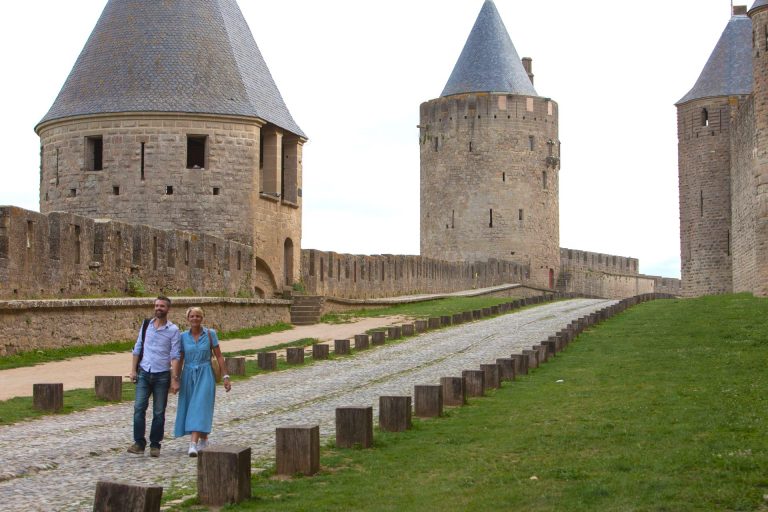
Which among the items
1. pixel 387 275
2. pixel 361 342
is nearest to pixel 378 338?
pixel 361 342

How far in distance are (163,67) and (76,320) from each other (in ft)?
44.1

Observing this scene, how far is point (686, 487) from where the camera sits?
7016 millimetres

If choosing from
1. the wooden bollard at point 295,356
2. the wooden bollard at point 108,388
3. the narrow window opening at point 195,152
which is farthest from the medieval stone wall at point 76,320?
the narrow window opening at point 195,152

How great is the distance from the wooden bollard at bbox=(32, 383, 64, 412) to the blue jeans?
9.97ft

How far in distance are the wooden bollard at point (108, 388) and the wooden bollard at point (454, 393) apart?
4197mm

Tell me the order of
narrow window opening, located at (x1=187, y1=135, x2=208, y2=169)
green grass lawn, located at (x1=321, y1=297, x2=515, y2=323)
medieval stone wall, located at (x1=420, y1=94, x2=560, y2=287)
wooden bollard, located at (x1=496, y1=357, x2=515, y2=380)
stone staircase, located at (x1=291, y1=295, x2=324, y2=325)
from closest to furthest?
wooden bollard, located at (x1=496, y1=357, x2=515, y2=380) → stone staircase, located at (x1=291, y1=295, x2=324, y2=325) → green grass lawn, located at (x1=321, y1=297, x2=515, y2=323) → narrow window opening, located at (x1=187, y1=135, x2=208, y2=169) → medieval stone wall, located at (x1=420, y1=94, x2=560, y2=287)

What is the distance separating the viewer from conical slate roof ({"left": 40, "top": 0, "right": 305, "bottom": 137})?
104 ft

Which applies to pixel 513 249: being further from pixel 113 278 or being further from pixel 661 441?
pixel 661 441

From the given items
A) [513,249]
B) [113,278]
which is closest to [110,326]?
[113,278]

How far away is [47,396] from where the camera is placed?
12.6 metres

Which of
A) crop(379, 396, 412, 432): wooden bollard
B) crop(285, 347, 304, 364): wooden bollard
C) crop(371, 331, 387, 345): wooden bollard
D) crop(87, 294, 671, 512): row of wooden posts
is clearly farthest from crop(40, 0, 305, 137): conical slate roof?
crop(379, 396, 412, 432): wooden bollard

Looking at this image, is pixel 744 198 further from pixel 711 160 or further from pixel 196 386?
pixel 196 386

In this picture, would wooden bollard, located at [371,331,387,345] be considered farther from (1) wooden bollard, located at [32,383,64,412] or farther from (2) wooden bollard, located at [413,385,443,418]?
(2) wooden bollard, located at [413,385,443,418]

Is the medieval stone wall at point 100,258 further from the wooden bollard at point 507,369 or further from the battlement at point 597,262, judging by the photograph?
the battlement at point 597,262
